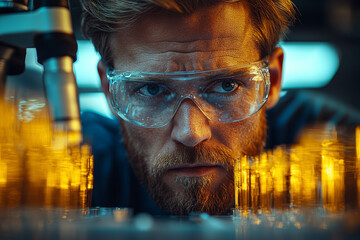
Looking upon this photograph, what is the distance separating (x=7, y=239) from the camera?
40cm

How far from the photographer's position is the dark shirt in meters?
1.21

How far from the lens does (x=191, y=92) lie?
80 cm

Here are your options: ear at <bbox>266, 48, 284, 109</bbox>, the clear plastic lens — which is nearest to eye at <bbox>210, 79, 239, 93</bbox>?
the clear plastic lens

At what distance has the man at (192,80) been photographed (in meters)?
0.81

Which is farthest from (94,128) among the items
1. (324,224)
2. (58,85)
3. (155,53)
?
(324,224)

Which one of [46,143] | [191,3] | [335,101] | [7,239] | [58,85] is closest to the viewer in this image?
[7,239]

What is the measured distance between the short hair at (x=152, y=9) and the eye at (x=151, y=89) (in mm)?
180

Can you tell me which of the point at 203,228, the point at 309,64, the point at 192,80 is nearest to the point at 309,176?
the point at 203,228

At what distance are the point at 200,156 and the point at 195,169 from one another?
5 centimetres

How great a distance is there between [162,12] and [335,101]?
2.92ft

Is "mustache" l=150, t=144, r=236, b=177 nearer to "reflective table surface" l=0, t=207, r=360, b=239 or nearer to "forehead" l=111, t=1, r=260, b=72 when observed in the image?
"forehead" l=111, t=1, r=260, b=72

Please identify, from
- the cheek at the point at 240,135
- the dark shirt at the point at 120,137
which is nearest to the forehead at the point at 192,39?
the cheek at the point at 240,135

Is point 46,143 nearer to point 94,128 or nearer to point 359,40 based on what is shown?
point 94,128

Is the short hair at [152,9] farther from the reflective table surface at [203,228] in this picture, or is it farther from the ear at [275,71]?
the reflective table surface at [203,228]
